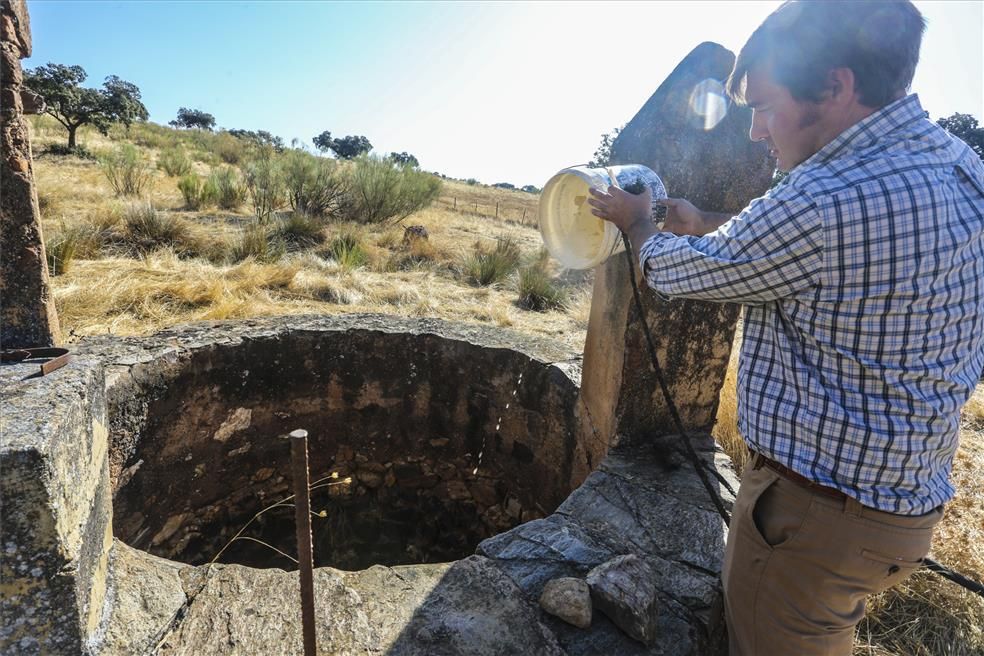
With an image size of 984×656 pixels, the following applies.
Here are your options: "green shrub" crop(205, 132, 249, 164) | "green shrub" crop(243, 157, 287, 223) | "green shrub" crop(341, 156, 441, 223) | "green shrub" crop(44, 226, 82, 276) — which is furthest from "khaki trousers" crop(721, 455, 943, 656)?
"green shrub" crop(205, 132, 249, 164)

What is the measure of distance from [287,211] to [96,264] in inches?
179

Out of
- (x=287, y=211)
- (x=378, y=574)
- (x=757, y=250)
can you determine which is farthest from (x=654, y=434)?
(x=287, y=211)

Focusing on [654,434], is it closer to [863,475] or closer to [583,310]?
[863,475]

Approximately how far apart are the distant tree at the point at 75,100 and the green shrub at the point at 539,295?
1279 centimetres

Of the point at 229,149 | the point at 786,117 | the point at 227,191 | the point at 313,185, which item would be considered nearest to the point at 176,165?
the point at 227,191

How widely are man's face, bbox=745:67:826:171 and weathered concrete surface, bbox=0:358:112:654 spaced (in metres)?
1.75

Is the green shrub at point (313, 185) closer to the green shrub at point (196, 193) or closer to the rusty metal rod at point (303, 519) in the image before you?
the green shrub at point (196, 193)

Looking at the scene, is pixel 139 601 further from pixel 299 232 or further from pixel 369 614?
pixel 299 232

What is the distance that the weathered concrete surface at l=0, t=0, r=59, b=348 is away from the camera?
1.64m

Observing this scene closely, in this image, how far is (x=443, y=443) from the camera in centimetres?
388

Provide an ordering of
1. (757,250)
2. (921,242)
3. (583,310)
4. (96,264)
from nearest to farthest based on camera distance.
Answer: (921,242) < (757,250) < (96,264) < (583,310)

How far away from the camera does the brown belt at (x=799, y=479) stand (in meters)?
1.20

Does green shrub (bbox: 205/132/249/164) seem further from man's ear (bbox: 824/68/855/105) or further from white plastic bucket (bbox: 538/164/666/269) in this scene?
man's ear (bbox: 824/68/855/105)

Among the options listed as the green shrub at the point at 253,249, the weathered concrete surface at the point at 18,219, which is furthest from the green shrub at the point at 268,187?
the weathered concrete surface at the point at 18,219
